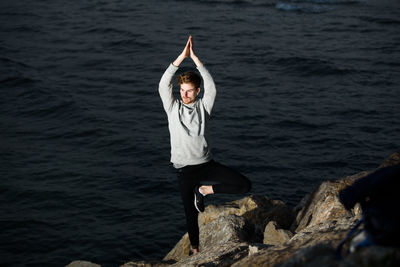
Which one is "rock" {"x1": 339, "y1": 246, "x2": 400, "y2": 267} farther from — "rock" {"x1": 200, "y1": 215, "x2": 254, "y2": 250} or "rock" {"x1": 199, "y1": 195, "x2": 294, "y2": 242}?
"rock" {"x1": 199, "y1": 195, "x2": 294, "y2": 242}

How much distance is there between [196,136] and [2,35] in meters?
34.5

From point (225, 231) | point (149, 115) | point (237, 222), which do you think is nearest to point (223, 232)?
point (225, 231)

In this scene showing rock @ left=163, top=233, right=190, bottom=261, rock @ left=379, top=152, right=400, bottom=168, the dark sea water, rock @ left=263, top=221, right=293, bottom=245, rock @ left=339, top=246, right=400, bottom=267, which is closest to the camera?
rock @ left=339, top=246, right=400, bottom=267

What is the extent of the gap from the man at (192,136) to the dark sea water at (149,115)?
747cm

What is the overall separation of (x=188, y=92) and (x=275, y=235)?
138 inches

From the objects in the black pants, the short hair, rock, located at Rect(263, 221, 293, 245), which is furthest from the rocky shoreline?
the short hair

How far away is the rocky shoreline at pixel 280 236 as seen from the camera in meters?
4.60

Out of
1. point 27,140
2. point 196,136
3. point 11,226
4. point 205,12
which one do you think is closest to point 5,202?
point 11,226

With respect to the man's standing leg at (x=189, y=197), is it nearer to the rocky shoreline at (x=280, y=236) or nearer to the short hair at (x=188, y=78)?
the rocky shoreline at (x=280, y=236)

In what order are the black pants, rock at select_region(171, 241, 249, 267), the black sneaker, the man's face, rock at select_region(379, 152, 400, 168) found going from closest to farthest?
rock at select_region(171, 241, 249, 267) < the man's face < the black pants < the black sneaker < rock at select_region(379, 152, 400, 168)

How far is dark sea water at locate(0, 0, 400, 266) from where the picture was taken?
16.6 metres

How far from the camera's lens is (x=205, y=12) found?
43688 millimetres

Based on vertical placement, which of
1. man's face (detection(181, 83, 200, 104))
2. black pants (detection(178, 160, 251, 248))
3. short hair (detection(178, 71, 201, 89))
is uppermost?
short hair (detection(178, 71, 201, 89))

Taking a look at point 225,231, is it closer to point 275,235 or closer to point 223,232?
point 223,232
